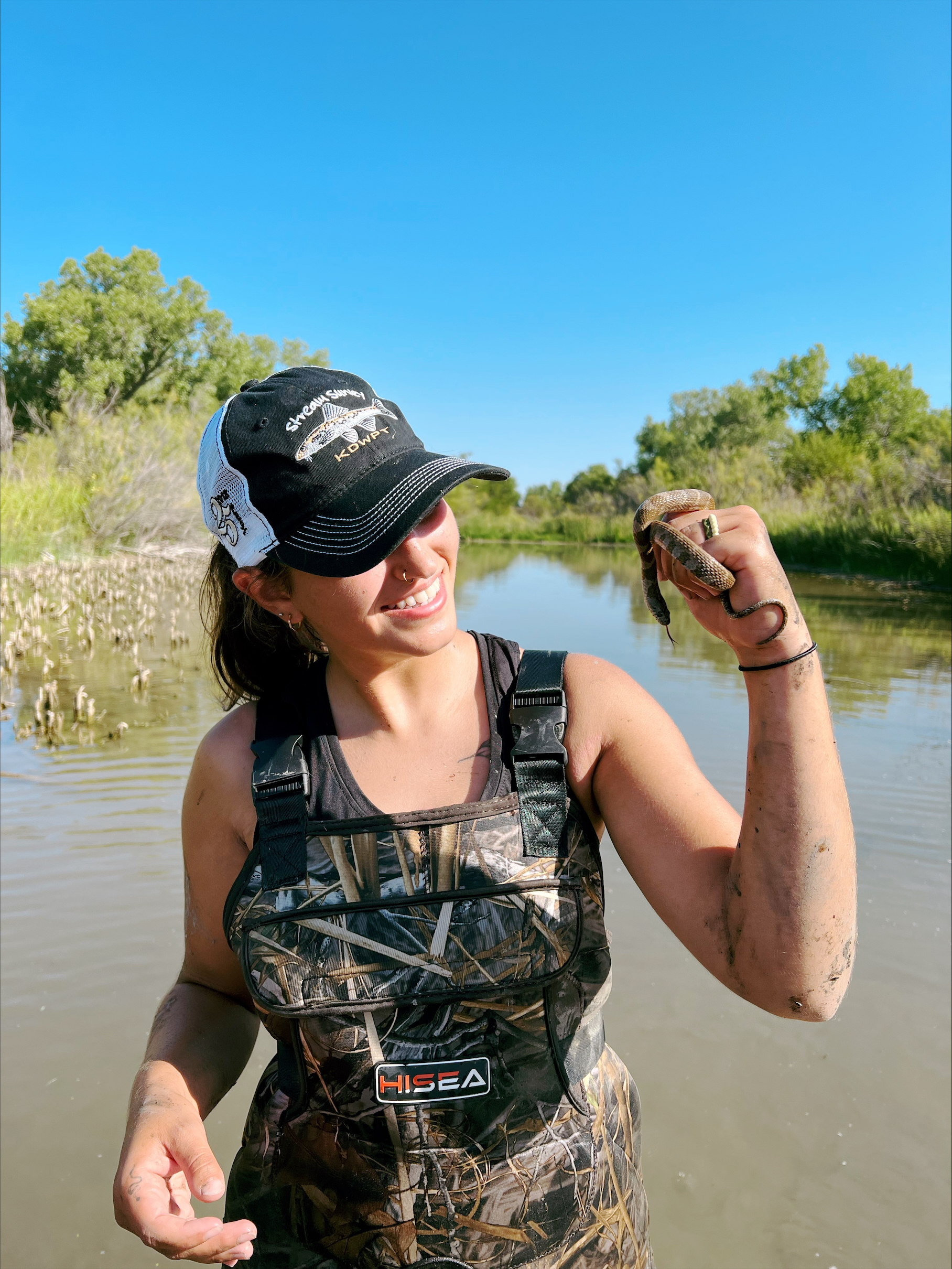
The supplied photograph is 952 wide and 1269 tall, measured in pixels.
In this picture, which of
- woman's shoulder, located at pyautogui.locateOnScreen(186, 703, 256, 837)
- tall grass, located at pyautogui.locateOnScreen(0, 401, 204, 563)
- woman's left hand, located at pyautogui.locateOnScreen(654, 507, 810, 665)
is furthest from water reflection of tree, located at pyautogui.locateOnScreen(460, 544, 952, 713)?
tall grass, located at pyautogui.locateOnScreen(0, 401, 204, 563)

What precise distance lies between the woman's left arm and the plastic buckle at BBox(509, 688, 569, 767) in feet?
0.66

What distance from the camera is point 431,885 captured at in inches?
56.4

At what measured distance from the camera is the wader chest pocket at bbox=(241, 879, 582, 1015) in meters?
1.40

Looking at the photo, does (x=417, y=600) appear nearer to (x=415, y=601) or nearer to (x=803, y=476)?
(x=415, y=601)

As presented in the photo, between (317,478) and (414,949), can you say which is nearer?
(414,949)

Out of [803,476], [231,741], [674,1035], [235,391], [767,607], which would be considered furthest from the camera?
[803,476]

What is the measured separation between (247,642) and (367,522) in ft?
1.80

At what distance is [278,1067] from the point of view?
1562 mm

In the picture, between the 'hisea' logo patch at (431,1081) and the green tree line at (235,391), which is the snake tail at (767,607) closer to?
the 'hisea' logo patch at (431,1081)

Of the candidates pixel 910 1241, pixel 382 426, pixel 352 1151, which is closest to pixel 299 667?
pixel 382 426

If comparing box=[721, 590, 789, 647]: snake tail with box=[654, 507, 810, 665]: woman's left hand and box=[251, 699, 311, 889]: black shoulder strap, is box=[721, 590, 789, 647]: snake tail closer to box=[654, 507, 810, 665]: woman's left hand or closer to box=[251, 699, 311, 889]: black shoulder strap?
box=[654, 507, 810, 665]: woman's left hand

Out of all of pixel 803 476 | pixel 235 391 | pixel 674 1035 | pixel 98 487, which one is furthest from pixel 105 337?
pixel 674 1035

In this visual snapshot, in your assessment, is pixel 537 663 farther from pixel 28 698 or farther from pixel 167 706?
pixel 28 698

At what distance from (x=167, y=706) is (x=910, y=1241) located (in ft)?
25.4
